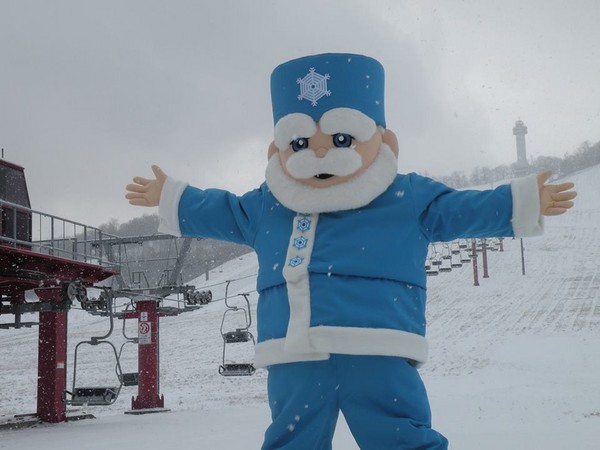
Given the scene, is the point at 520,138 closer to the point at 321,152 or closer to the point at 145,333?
the point at 145,333

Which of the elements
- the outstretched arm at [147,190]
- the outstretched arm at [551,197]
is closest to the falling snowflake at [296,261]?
the outstretched arm at [147,190]

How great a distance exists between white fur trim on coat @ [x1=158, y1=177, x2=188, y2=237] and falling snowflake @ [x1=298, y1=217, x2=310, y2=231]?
29.6 inches

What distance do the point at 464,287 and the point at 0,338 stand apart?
2727 centimetres

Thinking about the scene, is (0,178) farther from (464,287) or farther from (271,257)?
(464,287)

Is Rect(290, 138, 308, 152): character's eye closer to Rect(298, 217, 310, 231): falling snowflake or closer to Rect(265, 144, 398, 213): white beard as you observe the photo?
Rect(265, 144, 398, 213): white beard

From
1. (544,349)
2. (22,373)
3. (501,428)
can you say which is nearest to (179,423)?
(501,428)

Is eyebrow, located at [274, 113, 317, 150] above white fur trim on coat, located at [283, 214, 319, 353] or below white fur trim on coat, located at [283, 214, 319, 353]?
above

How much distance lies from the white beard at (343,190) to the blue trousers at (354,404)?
741 mm

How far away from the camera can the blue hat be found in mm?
3520

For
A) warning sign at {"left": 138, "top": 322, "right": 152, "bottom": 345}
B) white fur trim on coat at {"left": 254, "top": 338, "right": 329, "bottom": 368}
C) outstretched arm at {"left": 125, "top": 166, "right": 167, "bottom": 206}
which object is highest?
outstretched arm at {"left": 125, "top": 166, "right": 167, "bottom": 206}

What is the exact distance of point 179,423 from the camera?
10.5 meters

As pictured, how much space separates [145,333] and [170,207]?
12.6 metres

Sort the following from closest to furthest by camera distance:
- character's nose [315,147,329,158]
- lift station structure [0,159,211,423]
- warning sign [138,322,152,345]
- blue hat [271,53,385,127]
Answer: character's nose [315,147,329,158] → blue hat [271,53,385,127] → lift station structure [0,159,211,423] → warning sign [138,322,152,345]

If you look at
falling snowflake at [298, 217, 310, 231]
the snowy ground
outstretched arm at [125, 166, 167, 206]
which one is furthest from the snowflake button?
the snowy ground
